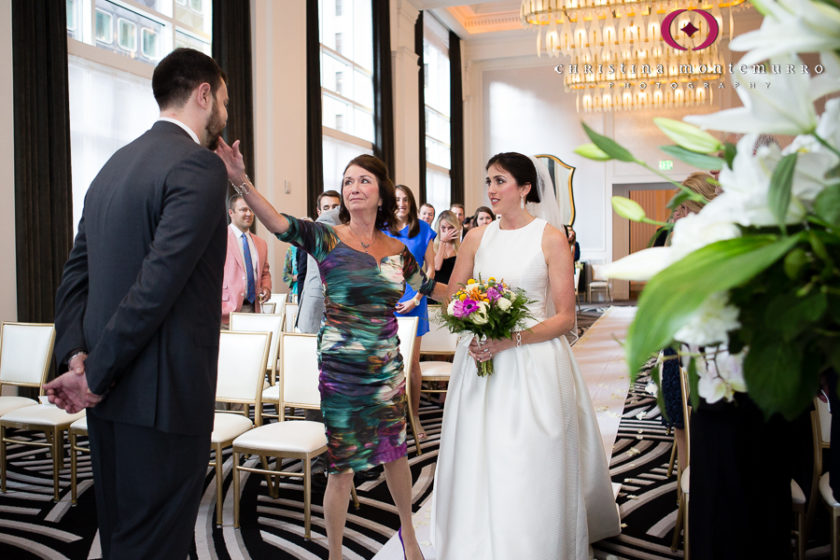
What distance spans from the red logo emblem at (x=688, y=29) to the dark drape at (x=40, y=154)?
7.75m

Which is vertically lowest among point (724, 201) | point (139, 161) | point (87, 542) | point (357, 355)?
point (87, 542)

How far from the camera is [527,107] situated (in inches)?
693

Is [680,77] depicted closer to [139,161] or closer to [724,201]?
[139,161]

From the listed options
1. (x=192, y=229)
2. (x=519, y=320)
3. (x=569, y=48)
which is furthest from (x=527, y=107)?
(x=192, y=229)

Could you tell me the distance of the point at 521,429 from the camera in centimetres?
279

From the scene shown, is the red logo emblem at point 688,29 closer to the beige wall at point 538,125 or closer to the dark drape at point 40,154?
the beige wall at point 538,125

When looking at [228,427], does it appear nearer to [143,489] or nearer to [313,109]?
[143,489]

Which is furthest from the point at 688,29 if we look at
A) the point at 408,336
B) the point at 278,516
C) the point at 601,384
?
the point at 278,516

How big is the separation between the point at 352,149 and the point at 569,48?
384 centimetres

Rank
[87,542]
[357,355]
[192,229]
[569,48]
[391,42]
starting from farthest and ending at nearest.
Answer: [391,42], [569,48], [87,542], [357,355], [192,229]

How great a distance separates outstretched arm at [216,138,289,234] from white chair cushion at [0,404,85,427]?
7.44ft

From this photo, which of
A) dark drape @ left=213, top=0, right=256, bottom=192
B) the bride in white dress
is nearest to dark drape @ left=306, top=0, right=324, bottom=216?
dark drape @ left=213, top=0, right=256, bottom=192

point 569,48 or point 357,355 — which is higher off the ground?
point 569,48

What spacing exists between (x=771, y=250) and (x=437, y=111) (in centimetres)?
1542
